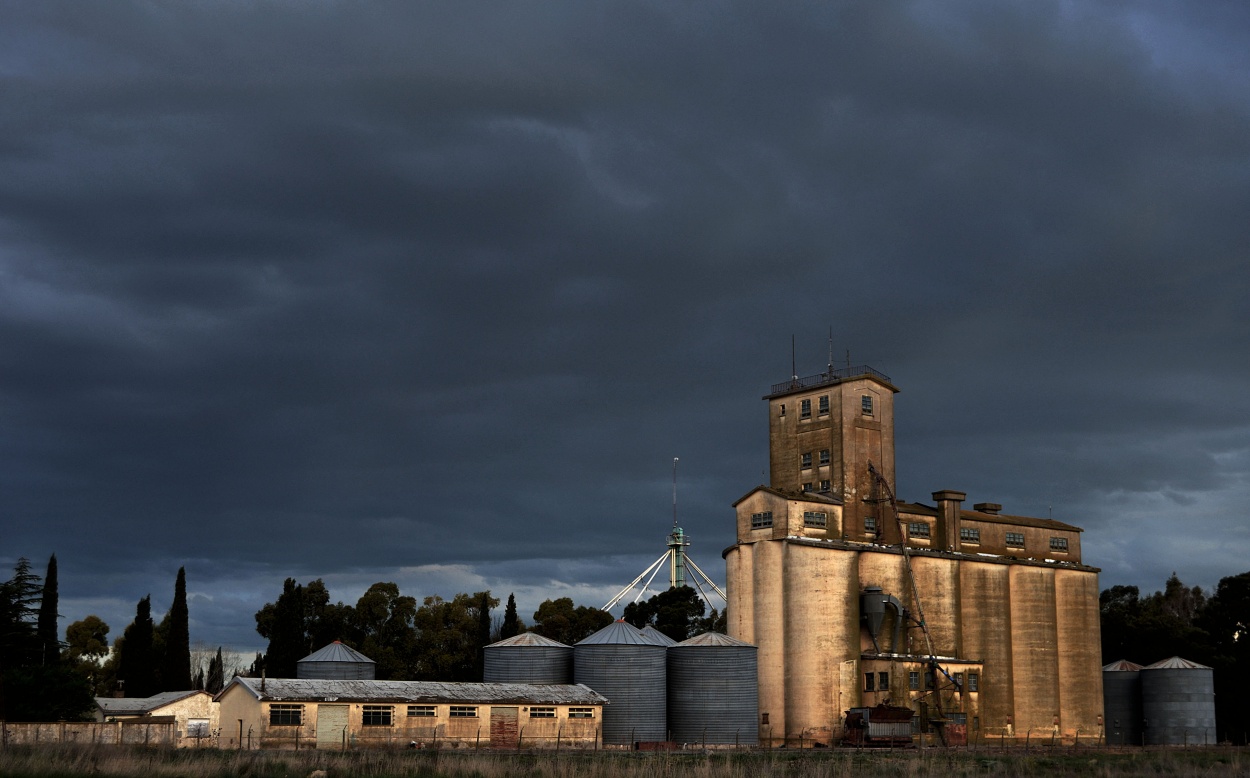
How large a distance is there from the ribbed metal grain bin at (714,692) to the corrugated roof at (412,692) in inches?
230

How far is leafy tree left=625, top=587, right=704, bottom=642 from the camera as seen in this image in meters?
128

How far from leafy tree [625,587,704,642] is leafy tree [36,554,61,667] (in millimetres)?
56412

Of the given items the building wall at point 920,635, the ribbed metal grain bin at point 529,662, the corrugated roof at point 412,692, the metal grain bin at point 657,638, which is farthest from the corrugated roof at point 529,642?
the building wall at point 920,635

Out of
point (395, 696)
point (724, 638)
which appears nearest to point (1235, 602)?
point (724, 638)

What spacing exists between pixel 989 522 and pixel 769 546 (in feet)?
77.3

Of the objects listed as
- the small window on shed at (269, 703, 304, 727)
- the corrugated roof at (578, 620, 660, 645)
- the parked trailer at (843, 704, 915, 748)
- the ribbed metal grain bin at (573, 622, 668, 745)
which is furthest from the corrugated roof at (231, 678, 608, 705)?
the parked trailer at (843, 704, 915, 748)

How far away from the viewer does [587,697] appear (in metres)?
75.3

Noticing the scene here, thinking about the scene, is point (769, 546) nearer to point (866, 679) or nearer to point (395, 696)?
point (866, 679)

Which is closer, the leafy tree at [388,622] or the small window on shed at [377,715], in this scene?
the small window on shed at [377,715]

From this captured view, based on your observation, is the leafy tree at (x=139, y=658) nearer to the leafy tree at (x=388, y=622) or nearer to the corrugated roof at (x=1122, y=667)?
the leafy tree at (x=388, y=622)

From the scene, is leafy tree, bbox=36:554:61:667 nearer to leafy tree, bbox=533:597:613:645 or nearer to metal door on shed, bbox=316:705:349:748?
metal door on shed, bbox=316:705:349:748

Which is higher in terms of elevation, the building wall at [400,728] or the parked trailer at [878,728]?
the building wall at [400,728]

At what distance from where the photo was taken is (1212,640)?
383 feet

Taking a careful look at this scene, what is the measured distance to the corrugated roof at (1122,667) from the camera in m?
108
